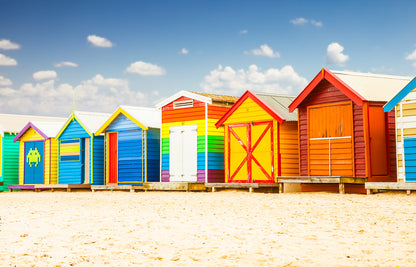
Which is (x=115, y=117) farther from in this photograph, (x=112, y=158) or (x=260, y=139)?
(x=260, y=139)

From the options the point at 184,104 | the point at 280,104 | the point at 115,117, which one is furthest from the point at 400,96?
the point at 115,117

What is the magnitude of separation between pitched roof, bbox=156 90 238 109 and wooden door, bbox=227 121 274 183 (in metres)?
1.49

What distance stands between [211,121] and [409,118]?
317 inches

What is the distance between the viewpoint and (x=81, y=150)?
27953 millimetres

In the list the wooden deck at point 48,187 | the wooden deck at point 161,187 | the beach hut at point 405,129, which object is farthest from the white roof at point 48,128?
the beach hut at point 405,129

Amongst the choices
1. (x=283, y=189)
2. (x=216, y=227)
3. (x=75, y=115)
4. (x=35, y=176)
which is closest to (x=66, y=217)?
(x=216, y=227)

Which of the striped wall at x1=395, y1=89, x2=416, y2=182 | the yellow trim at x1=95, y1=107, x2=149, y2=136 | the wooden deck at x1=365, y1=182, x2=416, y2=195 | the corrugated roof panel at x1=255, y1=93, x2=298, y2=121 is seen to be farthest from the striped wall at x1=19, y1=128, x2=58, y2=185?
the striped wall at x1=395, y1=89, x2=416, y2=182

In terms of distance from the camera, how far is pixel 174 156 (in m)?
23.2

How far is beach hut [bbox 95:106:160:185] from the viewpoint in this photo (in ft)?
80.6

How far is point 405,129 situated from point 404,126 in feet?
0.31

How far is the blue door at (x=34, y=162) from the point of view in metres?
30.3

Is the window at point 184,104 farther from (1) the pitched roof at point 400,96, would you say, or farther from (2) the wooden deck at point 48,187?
(1) the pitched roof at point 400,96

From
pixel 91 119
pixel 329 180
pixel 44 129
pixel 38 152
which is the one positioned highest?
pixel 91 119

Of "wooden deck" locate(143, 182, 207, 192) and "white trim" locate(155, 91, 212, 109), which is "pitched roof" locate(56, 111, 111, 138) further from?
"wooden deck" locate(143, 182, 207, 192)
